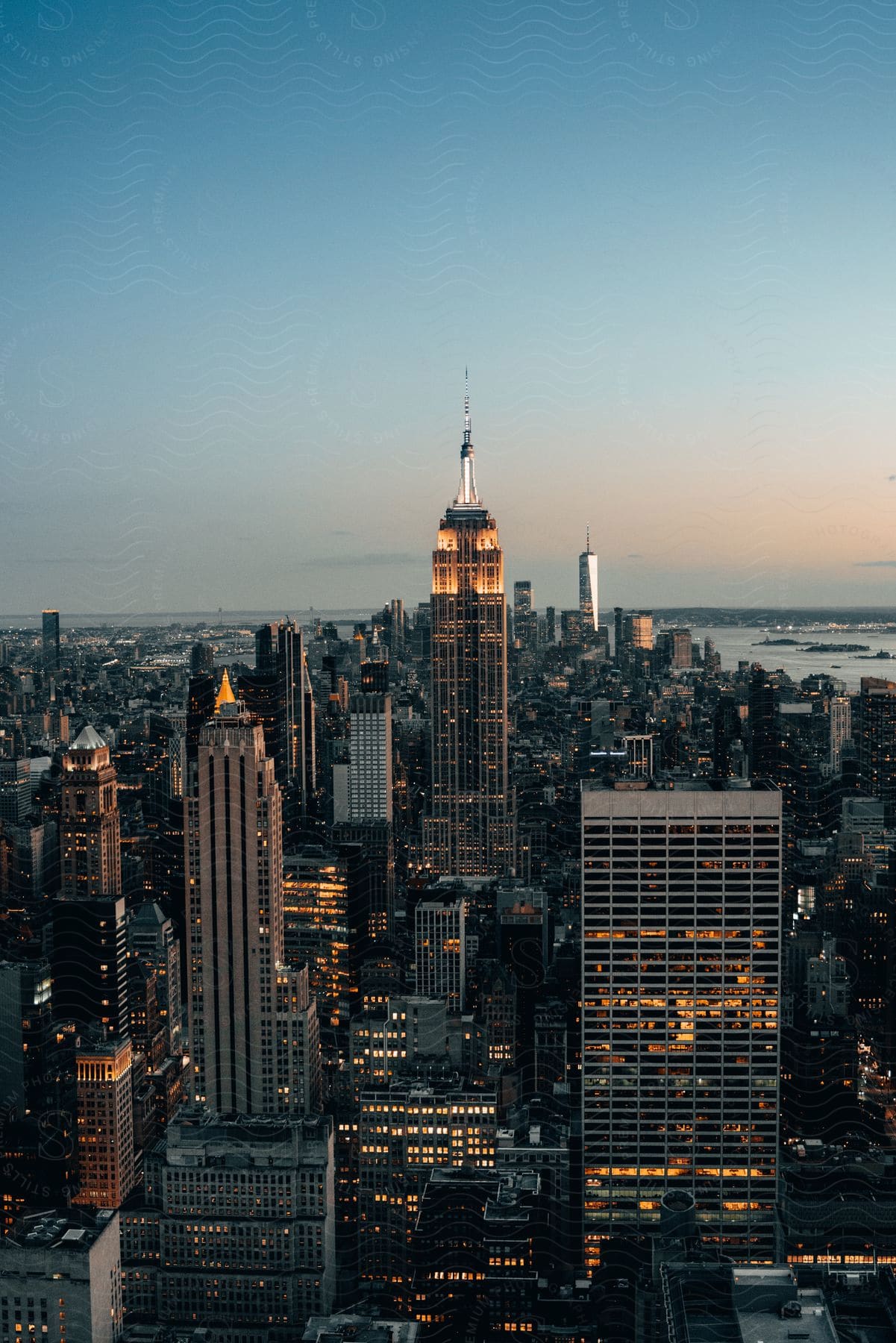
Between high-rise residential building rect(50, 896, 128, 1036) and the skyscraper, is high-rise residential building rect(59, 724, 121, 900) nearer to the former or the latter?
high-rise residential building rect(50, 896, 128, 1036)

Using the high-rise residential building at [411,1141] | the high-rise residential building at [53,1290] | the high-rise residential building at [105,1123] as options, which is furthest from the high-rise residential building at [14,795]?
the high-rise residential building at [53,1290]

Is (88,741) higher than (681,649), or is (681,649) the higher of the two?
(681,649)

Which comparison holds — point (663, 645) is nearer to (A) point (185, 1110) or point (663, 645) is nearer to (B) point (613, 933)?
(B) point (613, 933)

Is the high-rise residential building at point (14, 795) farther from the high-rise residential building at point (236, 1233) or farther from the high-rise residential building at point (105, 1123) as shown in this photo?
the high-rise residential building at point (236, 1233)

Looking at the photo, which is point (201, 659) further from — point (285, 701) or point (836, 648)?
point (285, 701)

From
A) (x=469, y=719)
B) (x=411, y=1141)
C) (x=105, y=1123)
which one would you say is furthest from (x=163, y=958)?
(x=469, y=719)

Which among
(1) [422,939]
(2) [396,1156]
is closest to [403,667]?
(1) [422,939]

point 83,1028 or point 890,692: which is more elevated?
point 890,692
